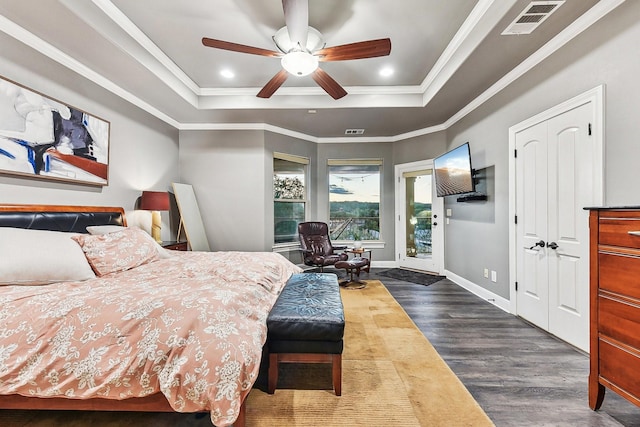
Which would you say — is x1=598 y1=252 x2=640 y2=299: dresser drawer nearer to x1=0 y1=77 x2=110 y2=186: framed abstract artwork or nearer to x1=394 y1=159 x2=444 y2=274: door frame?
x1=394 y1=159 x2=444 y2=274: door frame

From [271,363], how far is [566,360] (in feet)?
7.70

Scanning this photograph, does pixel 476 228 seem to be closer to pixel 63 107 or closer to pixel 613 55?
pixel 613 55

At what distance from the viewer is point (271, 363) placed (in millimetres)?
→ 1762

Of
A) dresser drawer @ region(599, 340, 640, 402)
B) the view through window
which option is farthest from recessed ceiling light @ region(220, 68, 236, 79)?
dresser drawer @ region(599, 340, 640, 402)

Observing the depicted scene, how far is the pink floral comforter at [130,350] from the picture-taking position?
1.24 metres

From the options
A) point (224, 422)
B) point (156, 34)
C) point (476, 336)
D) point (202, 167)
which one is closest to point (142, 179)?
point (202, 167)

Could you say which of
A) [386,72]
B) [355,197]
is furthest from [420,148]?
[386,72]

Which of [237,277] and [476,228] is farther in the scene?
[476,228]

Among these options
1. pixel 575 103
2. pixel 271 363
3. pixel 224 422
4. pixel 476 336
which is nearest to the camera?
pixel 224 422

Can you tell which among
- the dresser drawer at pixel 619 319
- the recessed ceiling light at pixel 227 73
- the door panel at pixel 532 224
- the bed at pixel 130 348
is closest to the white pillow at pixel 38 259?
the bed at pixel 130 348

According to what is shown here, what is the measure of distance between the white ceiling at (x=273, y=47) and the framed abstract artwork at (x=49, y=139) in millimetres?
490

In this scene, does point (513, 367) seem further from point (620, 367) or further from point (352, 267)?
point (352, 267)

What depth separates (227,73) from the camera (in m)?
Result: 3.56

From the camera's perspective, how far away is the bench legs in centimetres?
172
